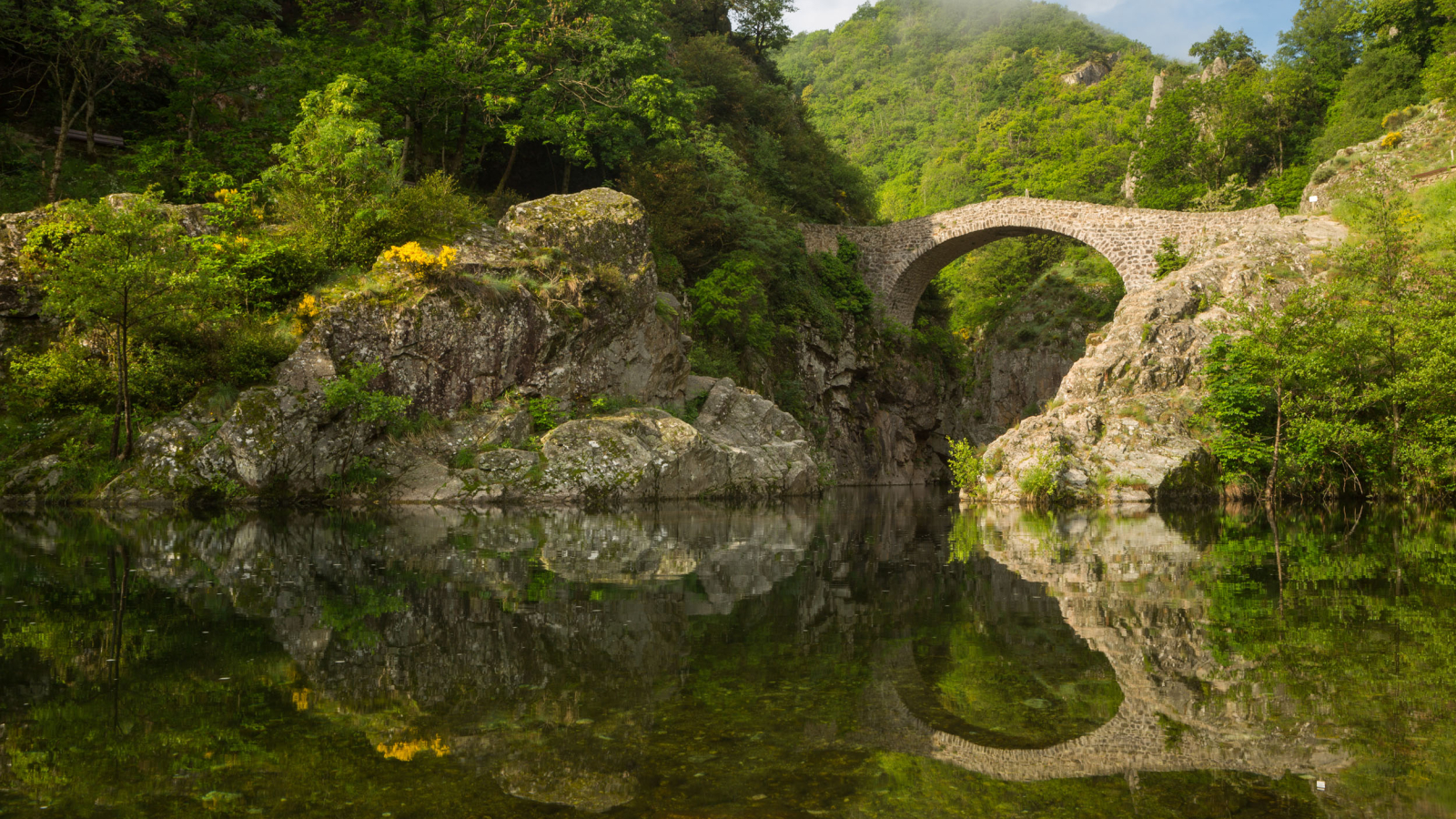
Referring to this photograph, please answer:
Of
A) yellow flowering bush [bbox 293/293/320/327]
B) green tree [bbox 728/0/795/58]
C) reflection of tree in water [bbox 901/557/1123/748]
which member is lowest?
reflection of tree in water [bbox 901/557/1123/748]

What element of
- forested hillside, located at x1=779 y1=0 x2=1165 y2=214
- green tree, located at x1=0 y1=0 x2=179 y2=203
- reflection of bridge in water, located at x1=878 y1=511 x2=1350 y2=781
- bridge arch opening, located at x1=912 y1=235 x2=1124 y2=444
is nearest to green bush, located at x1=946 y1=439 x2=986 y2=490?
reflection of bridge in water, located at x1=878 y1=511 x2=1350 y2=781

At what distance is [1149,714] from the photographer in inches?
131

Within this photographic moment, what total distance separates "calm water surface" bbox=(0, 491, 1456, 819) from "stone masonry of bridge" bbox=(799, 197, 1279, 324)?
89.9 feet

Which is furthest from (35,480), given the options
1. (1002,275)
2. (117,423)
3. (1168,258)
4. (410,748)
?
(1002,275)

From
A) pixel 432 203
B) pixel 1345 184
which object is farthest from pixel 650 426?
pixel 1345 184

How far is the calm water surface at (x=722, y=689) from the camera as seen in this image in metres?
2.60

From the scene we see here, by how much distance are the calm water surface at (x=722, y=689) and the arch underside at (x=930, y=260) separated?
30902mm

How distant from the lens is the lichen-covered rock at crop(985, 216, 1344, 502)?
20.9 meters

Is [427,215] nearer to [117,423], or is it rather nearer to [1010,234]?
[117,423]

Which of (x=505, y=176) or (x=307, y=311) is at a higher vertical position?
(x=505, y=176)

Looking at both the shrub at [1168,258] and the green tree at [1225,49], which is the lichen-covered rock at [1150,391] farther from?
the green tree at [1225,49]

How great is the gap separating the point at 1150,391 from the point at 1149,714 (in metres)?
22.4

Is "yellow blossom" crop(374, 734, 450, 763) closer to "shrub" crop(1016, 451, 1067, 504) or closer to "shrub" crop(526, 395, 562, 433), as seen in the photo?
"shrub" crop(526, 395, 562, 433)

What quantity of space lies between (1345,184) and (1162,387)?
1515cm
